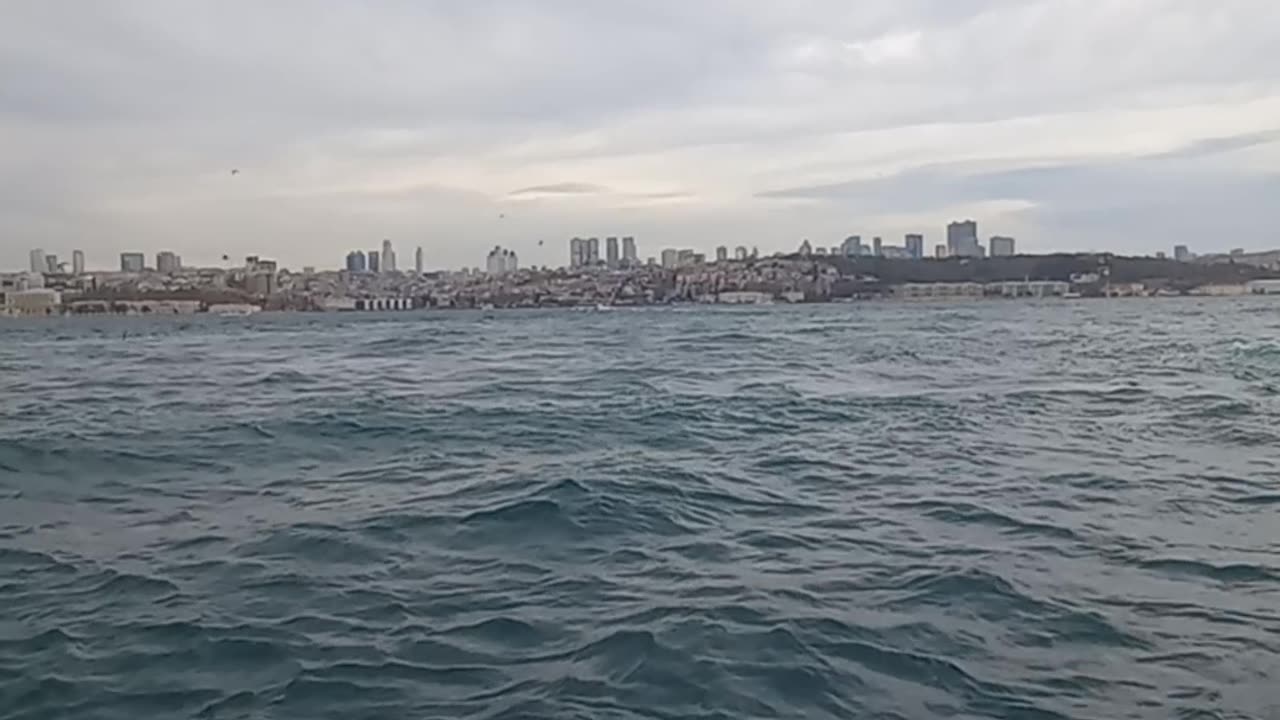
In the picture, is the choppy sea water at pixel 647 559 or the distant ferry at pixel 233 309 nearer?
the choppy sea water at pixel 647 559

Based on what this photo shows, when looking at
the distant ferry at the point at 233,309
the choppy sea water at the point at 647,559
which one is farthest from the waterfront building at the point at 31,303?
the choppy sea water at the point at 647,559

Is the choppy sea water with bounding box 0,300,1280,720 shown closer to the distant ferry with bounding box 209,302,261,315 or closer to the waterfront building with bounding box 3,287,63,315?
the distant ferry with bounding box 209,302,261,315

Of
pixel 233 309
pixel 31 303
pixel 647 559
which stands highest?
pixel 31 303

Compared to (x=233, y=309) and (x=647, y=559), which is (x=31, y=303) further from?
(x=647, y=559)

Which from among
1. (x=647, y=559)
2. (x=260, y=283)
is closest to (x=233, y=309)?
(x=260, y=283)

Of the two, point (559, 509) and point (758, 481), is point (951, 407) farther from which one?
point (559, 509)

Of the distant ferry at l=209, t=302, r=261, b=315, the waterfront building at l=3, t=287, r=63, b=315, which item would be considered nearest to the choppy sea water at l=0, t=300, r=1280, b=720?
the distant ferry at l=209, t=302, r=261, b=315

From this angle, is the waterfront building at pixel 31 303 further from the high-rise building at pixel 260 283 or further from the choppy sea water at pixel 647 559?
the choppy sea water at pixel 647 559

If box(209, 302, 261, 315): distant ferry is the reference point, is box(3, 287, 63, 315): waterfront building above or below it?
above
